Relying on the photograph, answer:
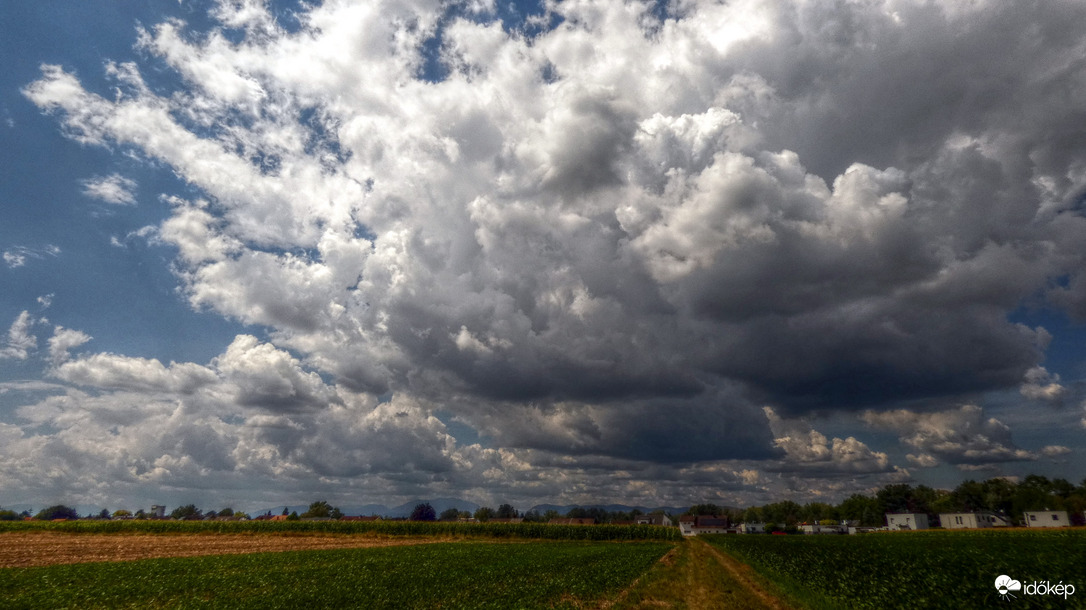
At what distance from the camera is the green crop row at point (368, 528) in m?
95.7

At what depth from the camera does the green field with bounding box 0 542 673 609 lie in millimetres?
25125

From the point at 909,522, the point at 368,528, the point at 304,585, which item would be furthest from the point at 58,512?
the point at 909,522

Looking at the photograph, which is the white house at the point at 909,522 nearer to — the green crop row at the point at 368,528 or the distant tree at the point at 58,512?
the green crop row at the point at 368,528

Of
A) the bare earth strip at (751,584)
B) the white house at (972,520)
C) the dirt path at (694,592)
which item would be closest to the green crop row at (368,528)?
the bare earth strip at (751,584)

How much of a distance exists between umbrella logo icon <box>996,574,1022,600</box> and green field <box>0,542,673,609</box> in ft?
58.8

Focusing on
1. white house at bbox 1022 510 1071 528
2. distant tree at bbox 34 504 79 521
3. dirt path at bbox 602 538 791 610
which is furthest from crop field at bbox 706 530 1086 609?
distant tree at bbox 34 504 79 521

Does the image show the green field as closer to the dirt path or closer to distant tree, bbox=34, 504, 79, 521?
the dirt path

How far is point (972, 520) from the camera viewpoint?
11888cm

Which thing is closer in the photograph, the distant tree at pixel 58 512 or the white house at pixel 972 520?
the white house at pixel 972 520

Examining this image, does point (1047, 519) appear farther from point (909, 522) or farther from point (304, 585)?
point (304, 585)

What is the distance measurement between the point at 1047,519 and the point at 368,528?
144045 millimetres

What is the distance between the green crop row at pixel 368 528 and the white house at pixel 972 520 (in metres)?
69.0

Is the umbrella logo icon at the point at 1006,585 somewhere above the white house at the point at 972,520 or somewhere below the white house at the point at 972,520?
above

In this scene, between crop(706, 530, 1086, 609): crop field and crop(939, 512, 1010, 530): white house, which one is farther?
crop(939, 512, 1010, 530): white house
